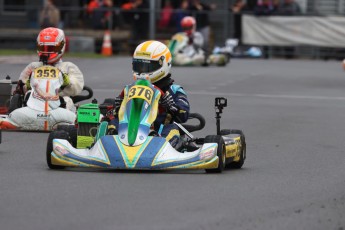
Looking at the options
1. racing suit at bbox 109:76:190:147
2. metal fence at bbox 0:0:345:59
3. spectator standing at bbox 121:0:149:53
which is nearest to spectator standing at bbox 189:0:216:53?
metal fence at bbox 0:0:345:59

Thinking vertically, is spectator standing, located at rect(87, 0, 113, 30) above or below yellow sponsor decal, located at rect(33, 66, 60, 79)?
below

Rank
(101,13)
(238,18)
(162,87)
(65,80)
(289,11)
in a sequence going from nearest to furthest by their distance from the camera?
(162,87) → (65,80) → (101,13) → (289,11) → (238,18)

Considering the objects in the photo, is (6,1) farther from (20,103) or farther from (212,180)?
(212,180)

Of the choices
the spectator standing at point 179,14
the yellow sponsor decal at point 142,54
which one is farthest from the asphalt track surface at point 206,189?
the spectator standing at point 179,14

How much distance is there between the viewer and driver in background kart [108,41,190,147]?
1112 cm

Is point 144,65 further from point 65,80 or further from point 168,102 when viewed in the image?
point 65,80

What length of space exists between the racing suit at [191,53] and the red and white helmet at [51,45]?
15758mm

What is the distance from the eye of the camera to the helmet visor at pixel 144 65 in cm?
1127

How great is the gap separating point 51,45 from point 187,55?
16183 millimetres

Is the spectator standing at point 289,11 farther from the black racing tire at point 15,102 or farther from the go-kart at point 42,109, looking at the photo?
the go-kart at point 42,109

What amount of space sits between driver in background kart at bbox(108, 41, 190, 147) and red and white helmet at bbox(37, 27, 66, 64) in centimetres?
394

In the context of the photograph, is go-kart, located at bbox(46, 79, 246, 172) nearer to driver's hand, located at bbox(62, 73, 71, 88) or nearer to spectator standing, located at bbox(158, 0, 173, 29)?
driver's hand, located at bbox(62, 73, 71, 88)

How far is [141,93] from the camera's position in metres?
10.7

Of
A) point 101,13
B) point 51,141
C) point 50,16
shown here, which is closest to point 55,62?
point 51,141
